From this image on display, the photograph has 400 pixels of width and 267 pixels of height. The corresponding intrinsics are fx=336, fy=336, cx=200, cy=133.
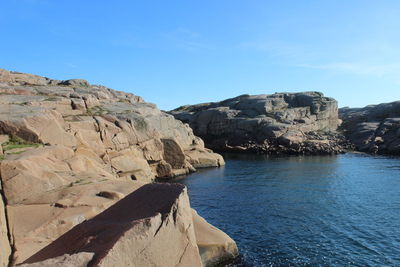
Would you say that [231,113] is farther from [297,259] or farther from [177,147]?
[297,259]

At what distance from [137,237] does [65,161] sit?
1825 cm

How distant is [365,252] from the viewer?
71.9 feet

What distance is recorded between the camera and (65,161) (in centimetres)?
2581

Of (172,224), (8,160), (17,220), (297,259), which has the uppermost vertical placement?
(8,160)

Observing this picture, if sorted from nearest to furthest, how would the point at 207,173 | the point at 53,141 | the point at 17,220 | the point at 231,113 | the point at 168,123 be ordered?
the point at 17,220 → the point at 53,141 → the point at 207,173 → the point at 168,123 → the point at 231,113

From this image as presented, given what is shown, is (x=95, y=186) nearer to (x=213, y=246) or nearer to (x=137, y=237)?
(x=213, y=246)

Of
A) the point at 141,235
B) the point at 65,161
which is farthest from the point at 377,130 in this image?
the point at 141,235

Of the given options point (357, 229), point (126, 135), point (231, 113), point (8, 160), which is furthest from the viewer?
point (231, 113)

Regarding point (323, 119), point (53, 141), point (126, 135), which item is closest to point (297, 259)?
point (53, 141)

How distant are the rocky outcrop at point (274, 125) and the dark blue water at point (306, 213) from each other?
33.4 meters

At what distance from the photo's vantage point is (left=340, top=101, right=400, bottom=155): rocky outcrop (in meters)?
85.7

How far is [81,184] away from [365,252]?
18914mm

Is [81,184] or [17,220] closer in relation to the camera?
[17,220]

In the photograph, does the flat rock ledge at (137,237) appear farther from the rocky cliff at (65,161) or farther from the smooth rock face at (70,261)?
the rocky cliff at (65,161)
